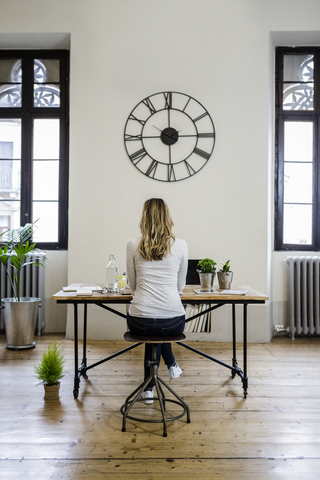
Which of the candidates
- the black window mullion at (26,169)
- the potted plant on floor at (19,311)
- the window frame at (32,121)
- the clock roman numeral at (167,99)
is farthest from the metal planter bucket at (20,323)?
the clock roman numeral at (167,99)

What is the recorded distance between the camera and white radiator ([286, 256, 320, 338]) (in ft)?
15.4

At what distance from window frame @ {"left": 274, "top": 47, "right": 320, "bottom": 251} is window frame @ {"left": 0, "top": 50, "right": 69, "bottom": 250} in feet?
8.02

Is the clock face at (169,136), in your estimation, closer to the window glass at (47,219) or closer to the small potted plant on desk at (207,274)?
the window glass at (47,219)

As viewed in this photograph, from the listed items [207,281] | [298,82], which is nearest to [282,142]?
[298,82]

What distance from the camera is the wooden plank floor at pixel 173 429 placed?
1.97 metres

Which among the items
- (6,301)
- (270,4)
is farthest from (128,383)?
(270,4)

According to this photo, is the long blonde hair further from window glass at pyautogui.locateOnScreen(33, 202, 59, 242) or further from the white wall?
window glass at pyautogui.locateOnScreen(33, 202, 59, 242)

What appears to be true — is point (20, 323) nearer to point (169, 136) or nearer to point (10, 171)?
point (10, 171)

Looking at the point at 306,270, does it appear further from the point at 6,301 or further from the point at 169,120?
the point at 6,301

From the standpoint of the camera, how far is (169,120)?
464cm

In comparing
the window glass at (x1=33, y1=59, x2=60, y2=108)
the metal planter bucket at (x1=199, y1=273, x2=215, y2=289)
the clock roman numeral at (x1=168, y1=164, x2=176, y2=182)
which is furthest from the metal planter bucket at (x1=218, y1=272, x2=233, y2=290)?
the window glass at (x1=33, y1=59, x2=60, y2=108)

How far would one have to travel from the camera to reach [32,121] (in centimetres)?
505

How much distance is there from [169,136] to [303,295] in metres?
2.27

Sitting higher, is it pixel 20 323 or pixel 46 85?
pixel 46 85
